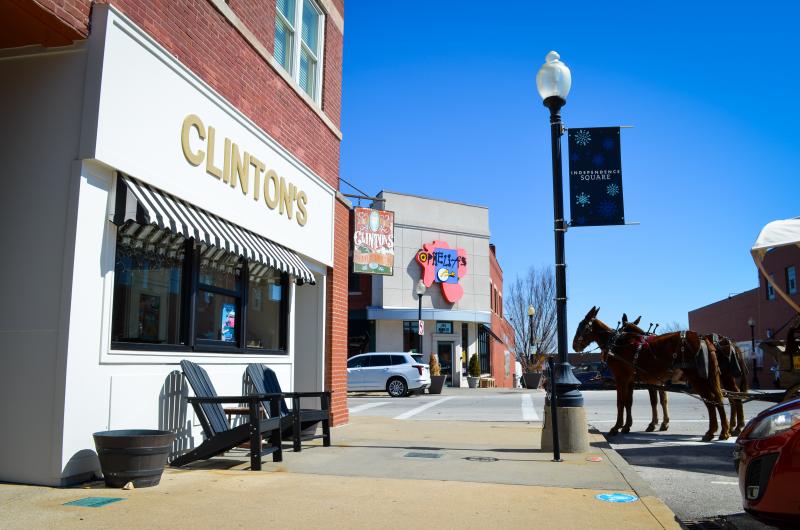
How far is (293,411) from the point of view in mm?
8617

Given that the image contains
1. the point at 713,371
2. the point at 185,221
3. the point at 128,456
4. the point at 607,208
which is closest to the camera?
the point at 128,456

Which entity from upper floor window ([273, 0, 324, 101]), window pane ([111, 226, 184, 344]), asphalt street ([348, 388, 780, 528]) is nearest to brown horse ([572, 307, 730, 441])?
asphalt street ([348, 388, 780, 528])

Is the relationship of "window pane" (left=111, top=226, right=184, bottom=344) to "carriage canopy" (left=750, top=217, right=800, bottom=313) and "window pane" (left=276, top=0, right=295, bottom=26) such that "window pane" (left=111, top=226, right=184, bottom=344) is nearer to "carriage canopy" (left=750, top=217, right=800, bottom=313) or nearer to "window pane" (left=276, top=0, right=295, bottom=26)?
"window pane" (left=276, top=0, right=295, bottom=26)

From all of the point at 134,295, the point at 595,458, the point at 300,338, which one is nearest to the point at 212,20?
the point at 134,295

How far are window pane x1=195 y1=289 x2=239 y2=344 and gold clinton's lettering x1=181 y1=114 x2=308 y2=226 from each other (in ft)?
4.90

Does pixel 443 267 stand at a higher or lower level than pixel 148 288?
higher

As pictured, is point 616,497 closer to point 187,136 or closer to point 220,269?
point 220,269

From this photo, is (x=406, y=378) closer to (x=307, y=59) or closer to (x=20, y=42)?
(x=307, y=59)

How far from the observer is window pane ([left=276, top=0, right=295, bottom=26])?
10.9m

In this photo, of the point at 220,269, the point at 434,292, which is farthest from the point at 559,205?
the point at 434,292

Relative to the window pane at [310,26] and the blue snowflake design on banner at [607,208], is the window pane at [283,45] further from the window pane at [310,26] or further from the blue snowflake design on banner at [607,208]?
the blue snowflake design on banner at [607,208]

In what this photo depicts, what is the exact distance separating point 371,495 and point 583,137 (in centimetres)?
639

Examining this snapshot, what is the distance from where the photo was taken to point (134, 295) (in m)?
7.10

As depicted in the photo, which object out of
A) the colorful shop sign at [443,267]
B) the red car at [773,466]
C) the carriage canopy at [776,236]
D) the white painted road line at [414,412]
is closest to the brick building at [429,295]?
the colorful shop sign at [443,267]
